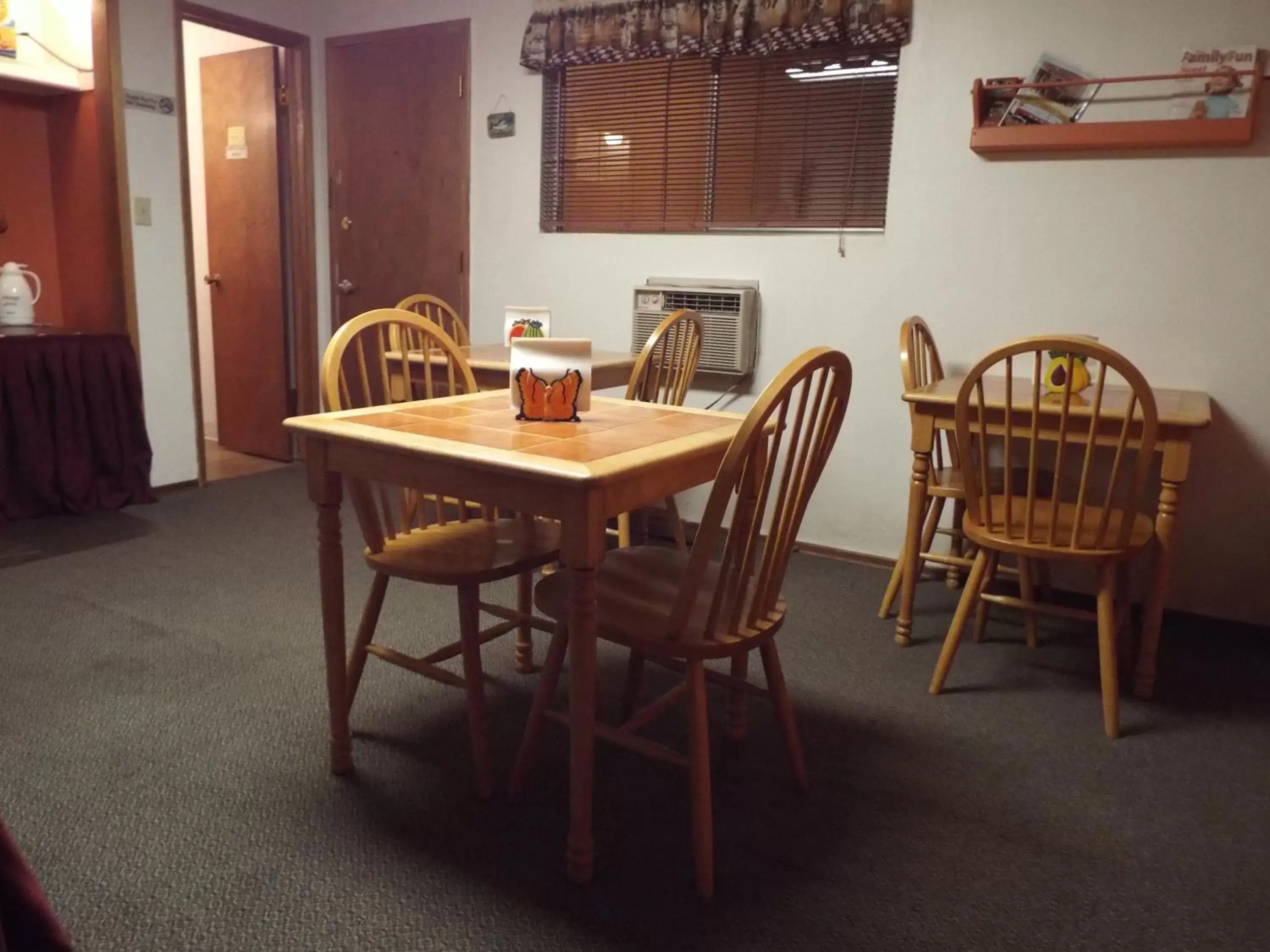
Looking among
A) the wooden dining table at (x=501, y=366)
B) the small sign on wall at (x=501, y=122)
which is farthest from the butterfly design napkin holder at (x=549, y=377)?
the small sign on wall at (x=501, y=122)

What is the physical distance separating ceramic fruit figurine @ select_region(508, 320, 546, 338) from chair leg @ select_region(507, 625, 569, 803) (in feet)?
4.62

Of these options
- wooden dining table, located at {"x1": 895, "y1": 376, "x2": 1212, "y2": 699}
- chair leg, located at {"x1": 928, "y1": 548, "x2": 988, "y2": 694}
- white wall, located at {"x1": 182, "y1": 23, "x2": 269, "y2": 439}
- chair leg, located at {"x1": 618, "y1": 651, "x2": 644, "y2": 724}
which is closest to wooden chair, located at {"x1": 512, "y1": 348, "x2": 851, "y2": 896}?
chair leg, located at {"x1": 618, "y1": 651, "x2": 644, "y2": 724}

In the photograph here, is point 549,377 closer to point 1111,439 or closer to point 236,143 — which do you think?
point 1111,439

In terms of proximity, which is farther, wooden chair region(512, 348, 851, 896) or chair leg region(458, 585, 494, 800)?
chair leg region(458, 585, 494, 800)

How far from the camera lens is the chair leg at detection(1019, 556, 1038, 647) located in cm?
243

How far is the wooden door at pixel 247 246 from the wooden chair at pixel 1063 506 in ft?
11.6

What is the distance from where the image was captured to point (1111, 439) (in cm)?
216

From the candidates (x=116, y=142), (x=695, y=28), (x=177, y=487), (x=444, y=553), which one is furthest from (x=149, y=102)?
(x=444, y=553)

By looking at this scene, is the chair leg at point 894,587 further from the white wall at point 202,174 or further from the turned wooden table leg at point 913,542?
the white wall at point 202,174

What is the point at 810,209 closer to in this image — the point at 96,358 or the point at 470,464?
the point at 470,464

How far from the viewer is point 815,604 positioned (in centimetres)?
285

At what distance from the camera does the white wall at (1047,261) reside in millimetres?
2643

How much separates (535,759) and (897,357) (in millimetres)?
2016

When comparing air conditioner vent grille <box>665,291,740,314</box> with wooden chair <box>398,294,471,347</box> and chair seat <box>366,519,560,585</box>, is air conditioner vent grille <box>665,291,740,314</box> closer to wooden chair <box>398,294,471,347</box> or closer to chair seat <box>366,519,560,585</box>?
wooden chair <box>398,294,471,347</box>
